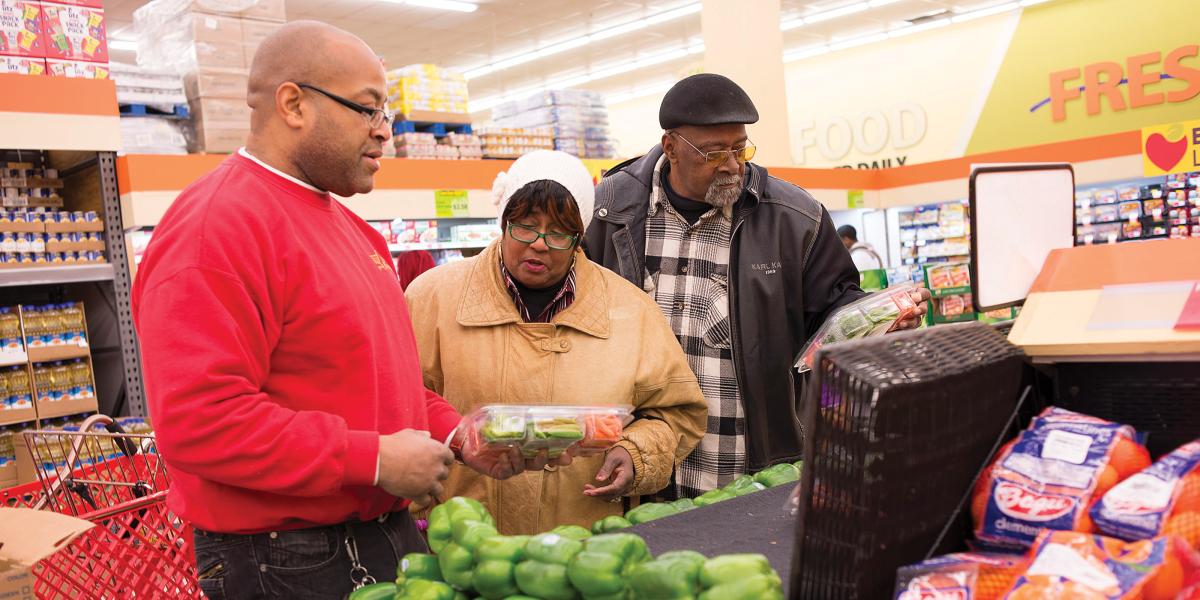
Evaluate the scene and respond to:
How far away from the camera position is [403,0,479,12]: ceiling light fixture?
12289 millimetres

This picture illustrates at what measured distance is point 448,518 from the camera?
1.57 m

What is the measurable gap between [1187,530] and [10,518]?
2093 mm

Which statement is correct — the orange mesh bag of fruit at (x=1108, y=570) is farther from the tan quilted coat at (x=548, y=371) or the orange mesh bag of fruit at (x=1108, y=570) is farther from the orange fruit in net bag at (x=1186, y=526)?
the tan quilted coat at (x=548, y=371)

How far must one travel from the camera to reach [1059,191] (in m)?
1.93

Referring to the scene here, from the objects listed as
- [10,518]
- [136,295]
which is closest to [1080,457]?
[136,295]

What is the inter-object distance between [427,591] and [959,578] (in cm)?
75

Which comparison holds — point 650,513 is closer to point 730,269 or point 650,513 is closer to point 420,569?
point 420,569

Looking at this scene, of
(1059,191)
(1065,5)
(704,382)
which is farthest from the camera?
(1065,5)

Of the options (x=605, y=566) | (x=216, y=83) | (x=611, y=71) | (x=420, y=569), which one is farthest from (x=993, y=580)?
(x=611, y=71)

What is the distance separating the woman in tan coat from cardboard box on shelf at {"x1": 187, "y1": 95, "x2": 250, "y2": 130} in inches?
146

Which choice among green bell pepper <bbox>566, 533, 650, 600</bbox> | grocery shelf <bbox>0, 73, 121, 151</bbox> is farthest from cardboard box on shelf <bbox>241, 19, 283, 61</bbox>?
green bell pepper <bbox>566, 533, 650, 600</bbox>

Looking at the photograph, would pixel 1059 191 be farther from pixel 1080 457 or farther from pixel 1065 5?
pixel 1065 5

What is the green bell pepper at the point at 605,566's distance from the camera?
49.4 inches

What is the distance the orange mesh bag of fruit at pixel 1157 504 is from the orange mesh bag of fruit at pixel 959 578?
0.40ft
